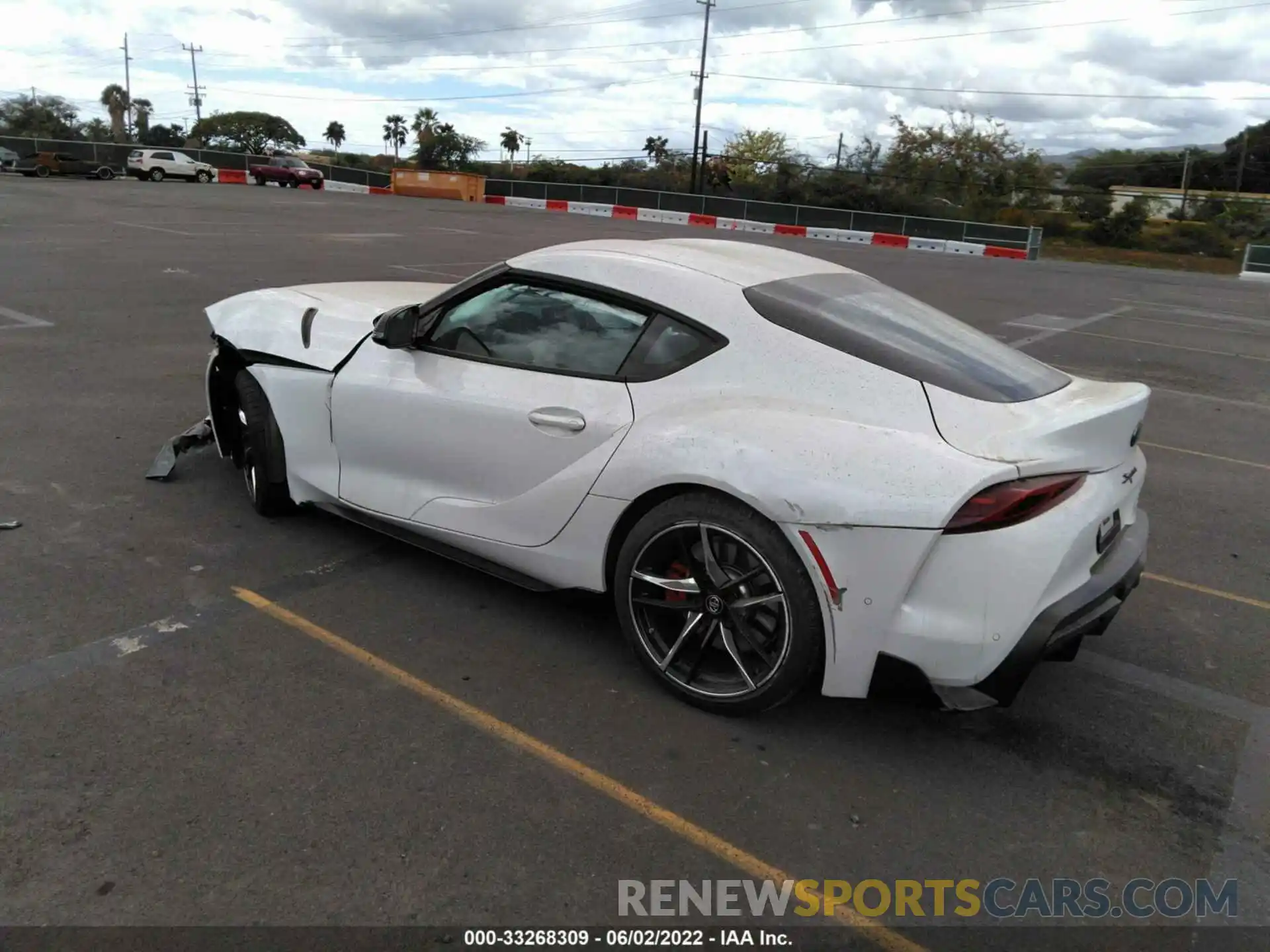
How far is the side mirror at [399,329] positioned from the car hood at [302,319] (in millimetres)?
356

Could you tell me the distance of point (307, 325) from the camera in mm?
4527

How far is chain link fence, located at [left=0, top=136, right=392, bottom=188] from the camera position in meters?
45.2

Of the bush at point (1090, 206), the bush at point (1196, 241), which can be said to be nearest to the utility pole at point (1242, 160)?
the bush at point (1090, 206)

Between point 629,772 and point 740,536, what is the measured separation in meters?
0.82

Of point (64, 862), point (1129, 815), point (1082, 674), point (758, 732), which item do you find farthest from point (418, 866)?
point (1082, 674)

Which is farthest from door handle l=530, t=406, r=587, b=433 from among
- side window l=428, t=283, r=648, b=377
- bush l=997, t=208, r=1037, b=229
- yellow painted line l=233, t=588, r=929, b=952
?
bush l=997, t=208, r=1037, b=229

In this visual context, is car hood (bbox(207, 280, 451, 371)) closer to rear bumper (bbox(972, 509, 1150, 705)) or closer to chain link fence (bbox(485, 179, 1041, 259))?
rear bumper (bbox(972, 509, 1150, 705))

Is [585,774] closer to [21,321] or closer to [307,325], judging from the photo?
[307,325]

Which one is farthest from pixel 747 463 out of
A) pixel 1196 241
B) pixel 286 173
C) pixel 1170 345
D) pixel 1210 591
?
pixel 1196 241

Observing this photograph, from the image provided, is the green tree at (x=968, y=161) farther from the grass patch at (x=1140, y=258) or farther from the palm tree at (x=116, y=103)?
the palm tree at (x=116, y=103)

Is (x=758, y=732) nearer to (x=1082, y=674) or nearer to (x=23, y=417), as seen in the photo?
(x=1082, y=674)

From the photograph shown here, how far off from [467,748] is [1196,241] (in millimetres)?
52557

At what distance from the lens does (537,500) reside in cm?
357

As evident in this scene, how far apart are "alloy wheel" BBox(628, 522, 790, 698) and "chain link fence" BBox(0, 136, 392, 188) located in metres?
47.1
